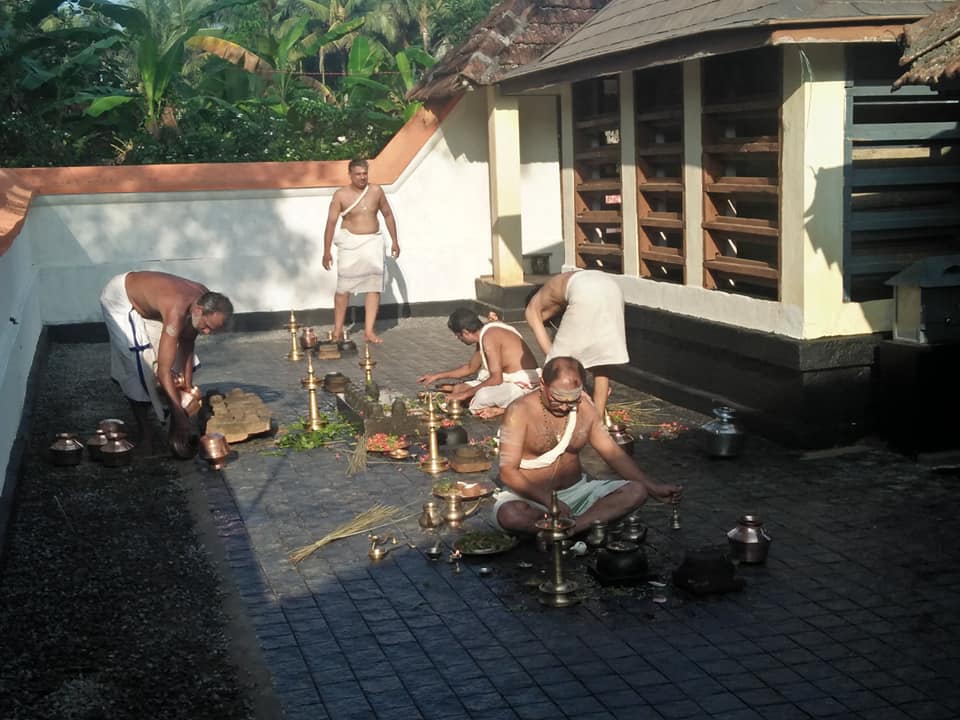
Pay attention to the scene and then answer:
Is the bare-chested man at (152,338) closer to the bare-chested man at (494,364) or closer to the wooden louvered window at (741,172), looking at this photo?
the bare-chested man at (494,364)

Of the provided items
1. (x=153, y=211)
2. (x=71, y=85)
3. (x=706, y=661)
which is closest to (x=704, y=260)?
(x=706, y=661)

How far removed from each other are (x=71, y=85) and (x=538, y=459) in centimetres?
1479

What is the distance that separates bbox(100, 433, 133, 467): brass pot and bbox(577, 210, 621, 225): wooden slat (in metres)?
5.43

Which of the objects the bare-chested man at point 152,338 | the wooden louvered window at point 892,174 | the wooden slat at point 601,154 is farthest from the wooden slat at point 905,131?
the bare-chested man at point 152,338

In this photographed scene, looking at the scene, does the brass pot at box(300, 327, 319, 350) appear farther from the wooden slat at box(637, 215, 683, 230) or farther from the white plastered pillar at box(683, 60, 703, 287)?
the white plastered pillar at box(683, 60, 703, 287)

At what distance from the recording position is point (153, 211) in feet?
50.3

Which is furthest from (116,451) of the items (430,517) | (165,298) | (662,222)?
(662,222)

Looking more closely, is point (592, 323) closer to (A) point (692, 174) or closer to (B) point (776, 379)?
(B) point (776, 379)

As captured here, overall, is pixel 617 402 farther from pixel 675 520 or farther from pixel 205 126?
pixel 205 126

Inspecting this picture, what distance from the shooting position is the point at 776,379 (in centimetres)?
896

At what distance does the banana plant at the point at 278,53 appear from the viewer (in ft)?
68.4

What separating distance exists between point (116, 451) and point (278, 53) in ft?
44.7

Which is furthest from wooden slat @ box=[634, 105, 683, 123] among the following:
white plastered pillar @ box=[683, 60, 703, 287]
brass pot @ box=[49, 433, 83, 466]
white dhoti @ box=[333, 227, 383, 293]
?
brass pot @ box=[49, 433, 83, 466]

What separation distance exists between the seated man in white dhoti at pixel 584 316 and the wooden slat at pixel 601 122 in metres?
3.52
